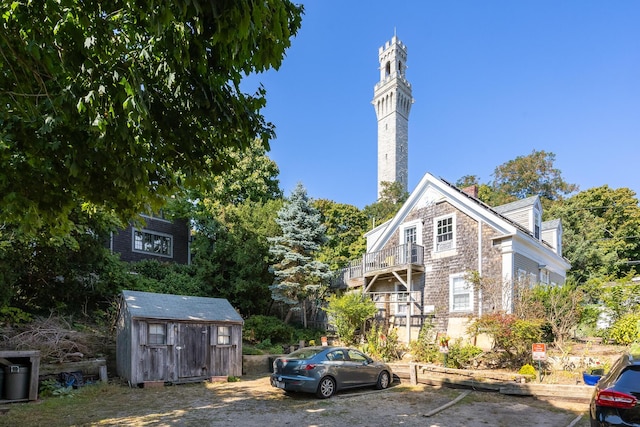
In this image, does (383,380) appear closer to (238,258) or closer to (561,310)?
(561,310)

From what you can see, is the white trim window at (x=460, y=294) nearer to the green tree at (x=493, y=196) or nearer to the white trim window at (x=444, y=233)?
the white trim window at (x=444, y=233)

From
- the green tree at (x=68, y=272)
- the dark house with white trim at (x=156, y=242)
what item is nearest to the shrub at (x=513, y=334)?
the green tree at (x=68, y=272)

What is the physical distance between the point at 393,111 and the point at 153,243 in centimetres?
5268

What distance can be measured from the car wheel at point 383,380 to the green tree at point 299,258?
946cm

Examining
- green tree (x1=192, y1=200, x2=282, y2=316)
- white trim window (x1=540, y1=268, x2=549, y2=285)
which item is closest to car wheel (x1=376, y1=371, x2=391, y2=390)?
white trim window (x1=540, y1=268, x2=549, y2=285)

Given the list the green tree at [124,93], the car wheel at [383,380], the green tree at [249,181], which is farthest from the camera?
the green tree at [249,181]

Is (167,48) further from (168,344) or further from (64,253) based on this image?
(64,253)

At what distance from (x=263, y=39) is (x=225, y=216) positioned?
21.4 m

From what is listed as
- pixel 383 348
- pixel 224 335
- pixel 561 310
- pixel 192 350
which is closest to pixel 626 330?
pixel 561 310

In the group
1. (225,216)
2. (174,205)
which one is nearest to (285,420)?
(225,216)

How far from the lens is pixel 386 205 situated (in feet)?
148

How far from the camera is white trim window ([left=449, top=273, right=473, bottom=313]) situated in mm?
17672

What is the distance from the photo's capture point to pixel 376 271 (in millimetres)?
21094

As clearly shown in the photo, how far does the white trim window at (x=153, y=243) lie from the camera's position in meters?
26.5
